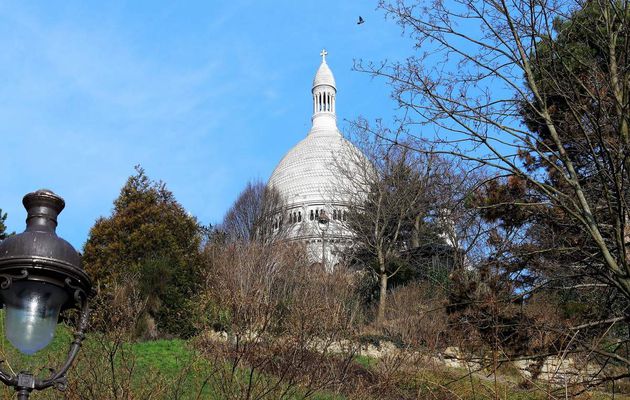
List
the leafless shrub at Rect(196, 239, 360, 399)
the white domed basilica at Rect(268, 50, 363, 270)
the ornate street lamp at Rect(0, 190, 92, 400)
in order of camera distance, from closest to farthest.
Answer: the ornate street lamp at Rect(0, 190, 92, 400)
the leafless shrub at Rect(196, 239, 360, 399)
the white domed basilica at Rect(268, 50, 363, 270)

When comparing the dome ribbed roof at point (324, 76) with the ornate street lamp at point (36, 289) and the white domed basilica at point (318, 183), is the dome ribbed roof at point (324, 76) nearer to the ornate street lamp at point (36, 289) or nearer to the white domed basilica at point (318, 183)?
the white domed basilica at point (318, 183)

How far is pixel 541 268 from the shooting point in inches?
326

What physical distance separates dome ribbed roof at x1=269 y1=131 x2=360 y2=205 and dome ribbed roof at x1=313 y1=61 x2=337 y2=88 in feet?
17.7

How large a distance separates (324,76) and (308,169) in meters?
12.8

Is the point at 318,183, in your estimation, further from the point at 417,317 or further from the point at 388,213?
the point at 417,317

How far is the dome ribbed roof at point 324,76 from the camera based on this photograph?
71.6 m

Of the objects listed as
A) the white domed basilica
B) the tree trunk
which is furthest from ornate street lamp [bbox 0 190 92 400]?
the white domed basilica

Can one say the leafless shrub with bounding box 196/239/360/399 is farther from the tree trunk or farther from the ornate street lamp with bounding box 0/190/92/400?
the ornate street lamp with bounding box 0/190/92/400

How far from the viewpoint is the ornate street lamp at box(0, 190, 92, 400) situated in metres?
3.42

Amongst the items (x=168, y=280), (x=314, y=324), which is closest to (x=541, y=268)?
(x=314, y=324)

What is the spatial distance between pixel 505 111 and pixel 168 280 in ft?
51.5

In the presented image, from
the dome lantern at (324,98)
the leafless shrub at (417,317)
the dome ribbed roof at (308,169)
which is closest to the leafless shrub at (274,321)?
the leafless shrub at (417,317)

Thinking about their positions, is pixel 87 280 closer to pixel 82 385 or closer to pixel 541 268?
pixel 541 268

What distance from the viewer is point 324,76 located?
236 feet
